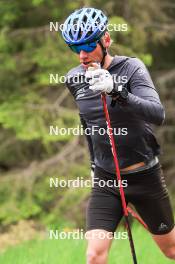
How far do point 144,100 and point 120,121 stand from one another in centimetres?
56

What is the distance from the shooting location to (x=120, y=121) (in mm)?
4957

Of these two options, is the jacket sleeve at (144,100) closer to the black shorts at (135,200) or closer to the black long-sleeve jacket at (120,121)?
the black long-sleeve jacket at (120,121)

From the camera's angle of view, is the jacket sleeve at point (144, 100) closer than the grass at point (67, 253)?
Yes

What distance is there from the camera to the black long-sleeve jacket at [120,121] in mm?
4836

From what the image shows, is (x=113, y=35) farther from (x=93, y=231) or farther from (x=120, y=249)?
(x=93, y=231)

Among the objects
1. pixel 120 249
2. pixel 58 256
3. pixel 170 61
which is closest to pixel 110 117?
pixel 58 256

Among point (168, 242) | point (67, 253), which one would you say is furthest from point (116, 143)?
point (67, 253)

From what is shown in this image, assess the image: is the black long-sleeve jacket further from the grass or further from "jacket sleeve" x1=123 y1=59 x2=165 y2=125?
the grass

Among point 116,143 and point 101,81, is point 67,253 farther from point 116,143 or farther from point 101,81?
point 101,81

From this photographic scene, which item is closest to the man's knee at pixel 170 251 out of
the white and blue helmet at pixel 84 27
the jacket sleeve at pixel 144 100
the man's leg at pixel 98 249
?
the man's leg at pixel 98 249

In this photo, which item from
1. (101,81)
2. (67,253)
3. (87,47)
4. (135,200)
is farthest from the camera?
(67,253)

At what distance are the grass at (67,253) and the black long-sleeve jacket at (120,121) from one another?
1645 mm

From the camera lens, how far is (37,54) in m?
12.8

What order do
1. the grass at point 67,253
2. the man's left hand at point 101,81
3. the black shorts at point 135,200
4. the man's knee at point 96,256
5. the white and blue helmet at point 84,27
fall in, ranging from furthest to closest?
the grass at point 67,253, the black shorts at point 135,200, the white and blue helmet at point 84,27, the man's knee at point 96,256, the man's left hand at point 101,81
